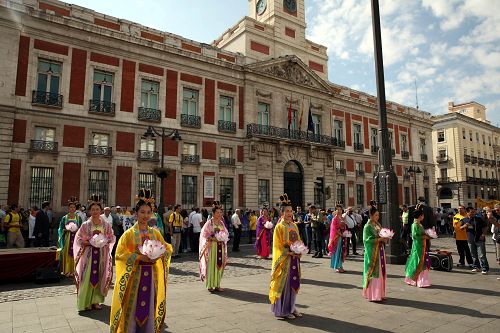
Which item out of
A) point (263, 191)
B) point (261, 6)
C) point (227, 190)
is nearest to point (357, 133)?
point (263, 191)

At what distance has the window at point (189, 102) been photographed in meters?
22.4

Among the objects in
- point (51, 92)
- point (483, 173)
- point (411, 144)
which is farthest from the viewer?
point (483, 173)

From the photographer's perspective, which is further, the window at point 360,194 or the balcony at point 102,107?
the window at point 360,194

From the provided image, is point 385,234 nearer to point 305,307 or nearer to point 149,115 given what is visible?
point 305,307

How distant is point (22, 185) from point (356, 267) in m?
15.4

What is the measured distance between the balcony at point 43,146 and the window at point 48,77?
258 cm

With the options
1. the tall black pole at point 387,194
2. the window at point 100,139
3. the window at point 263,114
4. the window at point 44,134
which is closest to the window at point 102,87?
the window at point 100,139

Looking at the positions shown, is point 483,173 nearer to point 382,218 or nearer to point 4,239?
point 382,218

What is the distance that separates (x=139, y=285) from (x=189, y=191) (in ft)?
57.4

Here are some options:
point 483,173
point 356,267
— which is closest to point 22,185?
point 356,267

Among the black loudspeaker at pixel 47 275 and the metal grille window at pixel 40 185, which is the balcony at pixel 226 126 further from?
the black loudspeaker at pixel 47 275

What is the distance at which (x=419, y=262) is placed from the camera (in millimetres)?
7828

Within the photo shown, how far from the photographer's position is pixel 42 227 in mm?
12469

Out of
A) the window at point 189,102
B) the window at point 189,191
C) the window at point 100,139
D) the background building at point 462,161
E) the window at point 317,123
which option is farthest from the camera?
the background building at point 462,161
